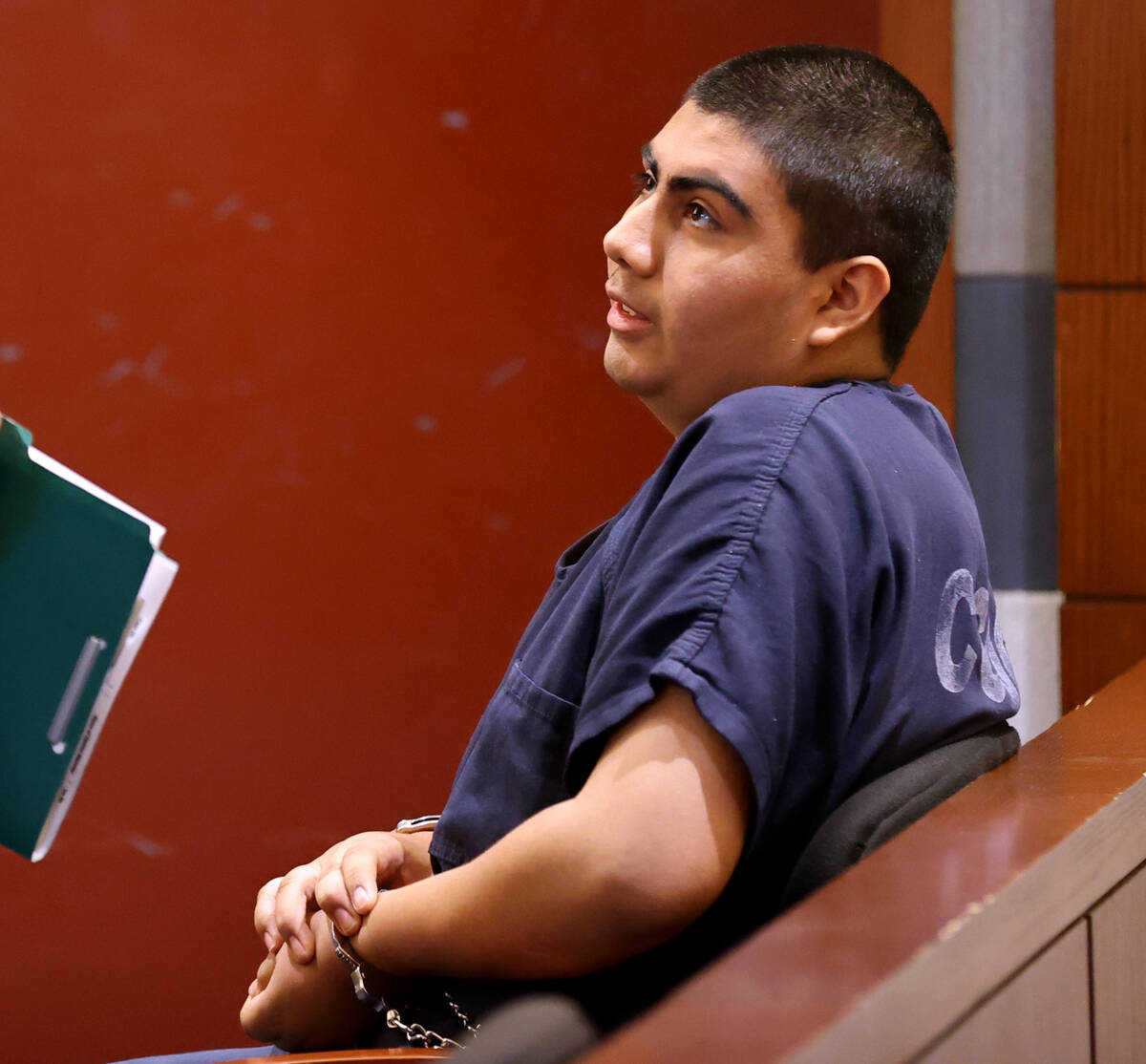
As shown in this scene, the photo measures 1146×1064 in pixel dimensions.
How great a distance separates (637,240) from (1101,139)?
137 cm

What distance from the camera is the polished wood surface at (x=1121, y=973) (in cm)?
75

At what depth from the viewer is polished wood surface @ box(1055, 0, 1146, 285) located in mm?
2068

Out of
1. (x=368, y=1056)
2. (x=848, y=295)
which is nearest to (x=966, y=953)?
(x=368, y=1056)

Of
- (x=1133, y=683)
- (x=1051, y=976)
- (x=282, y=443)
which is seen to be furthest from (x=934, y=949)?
(x=282, y=443)

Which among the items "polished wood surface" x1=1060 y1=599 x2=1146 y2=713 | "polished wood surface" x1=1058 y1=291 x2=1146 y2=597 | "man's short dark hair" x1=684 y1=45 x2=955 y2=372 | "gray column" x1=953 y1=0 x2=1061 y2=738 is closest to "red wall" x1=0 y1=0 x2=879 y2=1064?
"gray column" x1=953 y1=0 x2=1061 y2=738

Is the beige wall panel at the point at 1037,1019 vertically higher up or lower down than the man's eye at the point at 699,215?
lower down

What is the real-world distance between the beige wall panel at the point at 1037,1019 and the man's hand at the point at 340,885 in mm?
444

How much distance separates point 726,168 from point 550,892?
52 cm

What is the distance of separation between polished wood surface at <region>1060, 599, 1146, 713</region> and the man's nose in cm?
138

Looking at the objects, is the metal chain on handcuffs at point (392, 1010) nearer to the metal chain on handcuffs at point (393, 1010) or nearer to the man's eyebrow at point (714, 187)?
the metal chain on handcuffs at point (393, 1010)

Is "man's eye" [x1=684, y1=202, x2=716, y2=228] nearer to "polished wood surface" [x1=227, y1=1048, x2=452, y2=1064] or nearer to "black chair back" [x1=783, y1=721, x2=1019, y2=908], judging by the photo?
"black chair back" [x1=783, y1=721, x2=1019, y2=908]

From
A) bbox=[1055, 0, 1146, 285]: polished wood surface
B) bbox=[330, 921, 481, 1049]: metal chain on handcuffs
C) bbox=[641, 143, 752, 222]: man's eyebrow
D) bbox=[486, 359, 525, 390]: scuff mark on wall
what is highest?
bbox=[1055, 0, 1146, 285]: polished wood surface

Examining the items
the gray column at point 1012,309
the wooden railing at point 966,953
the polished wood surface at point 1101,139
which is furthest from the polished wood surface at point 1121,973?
the polished wood surface at point 1101,139

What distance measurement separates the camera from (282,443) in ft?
6.23
